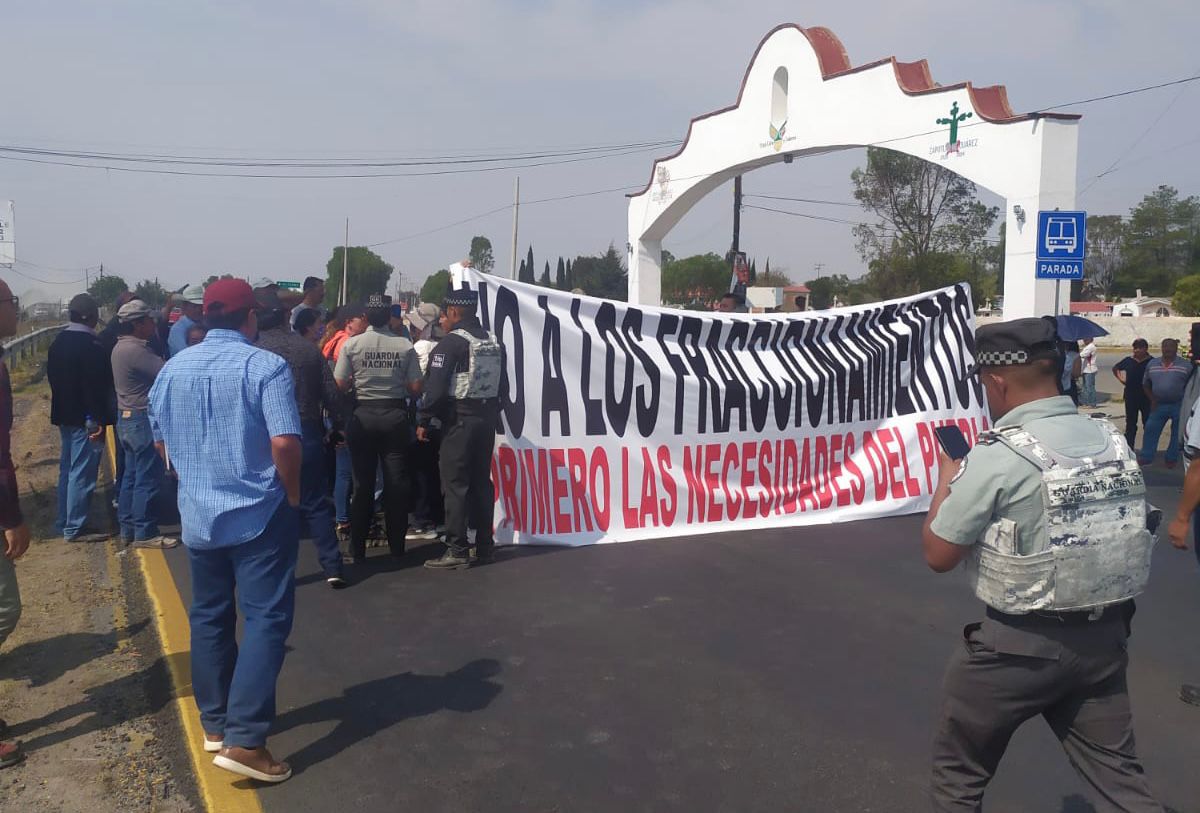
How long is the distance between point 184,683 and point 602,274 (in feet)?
281

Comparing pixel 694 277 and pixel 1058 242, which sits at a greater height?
pixel 694 277

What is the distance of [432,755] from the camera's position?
157 inches

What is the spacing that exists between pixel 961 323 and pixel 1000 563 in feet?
22.5

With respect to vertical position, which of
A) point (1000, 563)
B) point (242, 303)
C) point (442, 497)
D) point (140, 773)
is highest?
point (242, 303)

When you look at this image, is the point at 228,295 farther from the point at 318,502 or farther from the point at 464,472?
the point at 464,472

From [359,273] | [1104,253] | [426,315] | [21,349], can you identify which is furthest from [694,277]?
[426,315]

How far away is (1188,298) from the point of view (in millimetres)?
58188

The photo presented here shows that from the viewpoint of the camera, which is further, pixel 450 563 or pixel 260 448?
pixel 450 563

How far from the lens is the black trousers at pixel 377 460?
662 cm

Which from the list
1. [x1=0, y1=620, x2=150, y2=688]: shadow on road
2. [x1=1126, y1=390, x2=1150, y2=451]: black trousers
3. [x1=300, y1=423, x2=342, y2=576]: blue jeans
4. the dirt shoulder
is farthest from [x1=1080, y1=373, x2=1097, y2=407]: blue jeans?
[x1=0, y1=620, x2=150, y2=688]: shadow on road

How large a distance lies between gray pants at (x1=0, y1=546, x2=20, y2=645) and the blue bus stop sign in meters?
11.6

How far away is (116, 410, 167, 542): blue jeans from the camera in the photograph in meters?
7.16

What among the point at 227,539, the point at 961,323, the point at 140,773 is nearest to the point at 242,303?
the point at 227,539

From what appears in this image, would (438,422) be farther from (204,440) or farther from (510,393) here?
(204,440)
